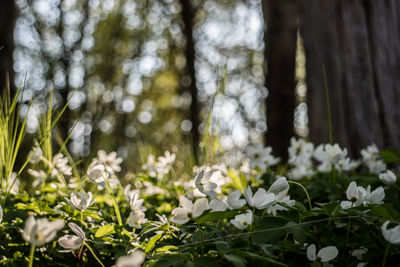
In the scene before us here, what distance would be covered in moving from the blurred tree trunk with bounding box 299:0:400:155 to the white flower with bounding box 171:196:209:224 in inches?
74.8

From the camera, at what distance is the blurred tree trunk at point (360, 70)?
2.46 metres

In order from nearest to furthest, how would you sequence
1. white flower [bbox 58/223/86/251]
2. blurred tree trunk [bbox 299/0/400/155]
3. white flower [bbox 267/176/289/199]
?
white flower [bbox 58/223/86/251] → white flower [bbox 267/176/289/199] → blurred tree trunk [bbox 299/0/400/155]

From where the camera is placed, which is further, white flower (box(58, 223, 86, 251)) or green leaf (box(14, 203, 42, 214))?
green leaf (box(14, 203, 42, 214))

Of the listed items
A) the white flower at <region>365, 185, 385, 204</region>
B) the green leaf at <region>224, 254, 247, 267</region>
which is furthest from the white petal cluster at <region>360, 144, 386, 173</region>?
the green leaf at <region>224, 254, 247, 267</region>

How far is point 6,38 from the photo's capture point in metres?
4.29

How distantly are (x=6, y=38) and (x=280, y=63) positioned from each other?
3182 mm

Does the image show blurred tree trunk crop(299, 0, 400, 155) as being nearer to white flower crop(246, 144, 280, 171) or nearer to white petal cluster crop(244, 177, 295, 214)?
white flower crop(246, 144, 280, 171)

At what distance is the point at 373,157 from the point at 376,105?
710 millimetres

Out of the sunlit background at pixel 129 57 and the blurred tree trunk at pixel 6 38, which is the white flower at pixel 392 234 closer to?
the blurred tree trunk at pixel 6 38

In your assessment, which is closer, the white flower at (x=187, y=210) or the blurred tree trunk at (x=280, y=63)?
the white flower at (x=187, y=210)

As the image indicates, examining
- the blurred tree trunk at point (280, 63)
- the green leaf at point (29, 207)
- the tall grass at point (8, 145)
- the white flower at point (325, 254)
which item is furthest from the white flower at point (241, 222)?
the blurred tree trunk at point (280, 63)

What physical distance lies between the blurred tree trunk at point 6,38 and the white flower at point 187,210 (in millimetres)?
3917

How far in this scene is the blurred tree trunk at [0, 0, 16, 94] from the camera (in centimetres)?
418

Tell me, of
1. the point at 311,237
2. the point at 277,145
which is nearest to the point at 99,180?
the point at 311,237
